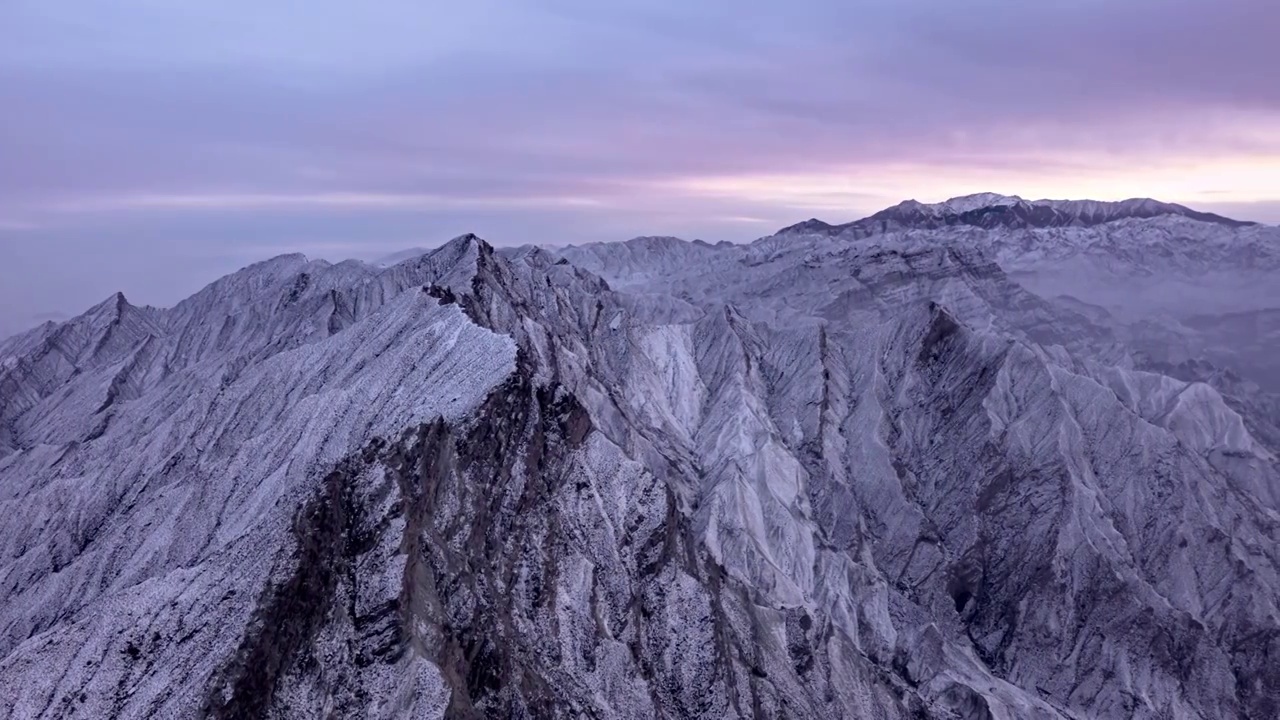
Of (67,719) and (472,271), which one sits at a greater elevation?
(472,271)

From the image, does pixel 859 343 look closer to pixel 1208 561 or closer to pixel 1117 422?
pixel 1117 422

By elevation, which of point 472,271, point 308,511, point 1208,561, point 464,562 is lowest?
point 1208,561

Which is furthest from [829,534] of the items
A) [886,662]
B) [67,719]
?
[67,719]

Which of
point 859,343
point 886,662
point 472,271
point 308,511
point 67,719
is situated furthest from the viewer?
point 859,343

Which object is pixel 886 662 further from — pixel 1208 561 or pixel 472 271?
pixel 472 271

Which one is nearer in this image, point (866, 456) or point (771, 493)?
point (771, 493)

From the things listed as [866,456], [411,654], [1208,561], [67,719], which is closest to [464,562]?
[411,654]

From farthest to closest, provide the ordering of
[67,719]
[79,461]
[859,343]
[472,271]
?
[859,343]
[472,271]
[79,461]
[67,719]
